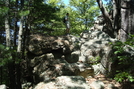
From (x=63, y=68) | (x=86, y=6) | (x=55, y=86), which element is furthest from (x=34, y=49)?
(x=86, y=6)

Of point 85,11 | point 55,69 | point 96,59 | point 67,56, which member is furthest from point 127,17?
point 85,11

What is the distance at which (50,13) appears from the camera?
28.4 feet

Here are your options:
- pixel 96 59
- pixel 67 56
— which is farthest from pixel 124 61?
pixel 67 56

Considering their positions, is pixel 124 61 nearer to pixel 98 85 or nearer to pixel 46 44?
pixel 98 85

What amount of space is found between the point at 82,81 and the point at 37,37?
13.2 feet

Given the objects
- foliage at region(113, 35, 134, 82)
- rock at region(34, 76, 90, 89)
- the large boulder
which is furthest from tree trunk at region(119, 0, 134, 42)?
rock at region(34, 76, 90, 89)

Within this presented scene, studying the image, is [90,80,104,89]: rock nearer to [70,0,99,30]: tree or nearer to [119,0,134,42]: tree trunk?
[119,0,134,42]: tree trunk

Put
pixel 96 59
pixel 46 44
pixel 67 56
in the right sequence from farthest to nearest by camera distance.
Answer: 1. pixel 67 56
2. pixel 46 44
3. pixel 96 59

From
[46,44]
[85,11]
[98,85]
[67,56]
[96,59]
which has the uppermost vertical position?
[85,11]

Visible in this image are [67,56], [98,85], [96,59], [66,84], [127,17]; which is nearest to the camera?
[66,84]

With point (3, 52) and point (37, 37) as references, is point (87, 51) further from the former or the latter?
point (3, 52)

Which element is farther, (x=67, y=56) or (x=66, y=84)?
(x=67, y=56)

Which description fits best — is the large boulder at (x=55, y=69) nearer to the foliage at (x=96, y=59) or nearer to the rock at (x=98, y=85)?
the foliage at (x=96, y=59)

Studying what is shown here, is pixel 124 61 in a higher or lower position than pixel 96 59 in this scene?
higher
